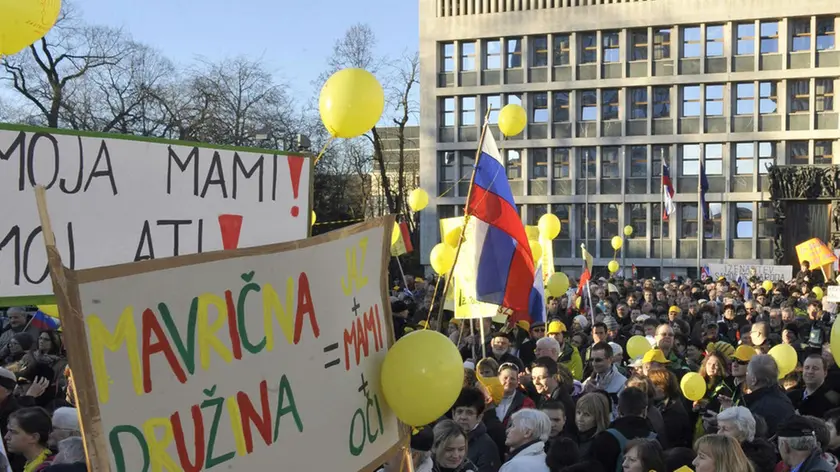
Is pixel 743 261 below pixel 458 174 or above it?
below

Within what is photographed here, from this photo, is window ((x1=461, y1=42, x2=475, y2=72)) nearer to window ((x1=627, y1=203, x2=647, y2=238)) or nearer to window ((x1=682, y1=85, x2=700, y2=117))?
window ((x1=682, y1=85, x2=700, y2=117))

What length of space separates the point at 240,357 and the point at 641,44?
3828cm

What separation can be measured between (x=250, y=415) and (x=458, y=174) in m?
38.4

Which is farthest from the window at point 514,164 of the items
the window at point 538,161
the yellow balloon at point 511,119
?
the yellow balloon at point 511,119

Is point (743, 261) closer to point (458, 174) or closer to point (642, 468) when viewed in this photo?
point (458, 174)

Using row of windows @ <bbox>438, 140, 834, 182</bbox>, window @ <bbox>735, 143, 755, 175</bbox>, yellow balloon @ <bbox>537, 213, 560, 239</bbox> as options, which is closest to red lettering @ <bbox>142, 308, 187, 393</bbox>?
yellow balloon @ <bbox>537, 213, 560, 239</bbox>

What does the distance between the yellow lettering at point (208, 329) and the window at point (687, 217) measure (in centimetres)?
3735

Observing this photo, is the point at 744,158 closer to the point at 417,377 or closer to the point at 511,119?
the point at 511,119

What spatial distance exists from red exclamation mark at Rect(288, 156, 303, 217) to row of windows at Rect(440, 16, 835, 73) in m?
36.1

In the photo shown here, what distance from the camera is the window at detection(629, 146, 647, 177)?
38353mm

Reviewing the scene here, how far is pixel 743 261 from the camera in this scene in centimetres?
3694

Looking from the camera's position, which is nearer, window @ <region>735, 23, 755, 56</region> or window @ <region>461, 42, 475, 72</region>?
window @ <region>735, 23, 755, 56</region>

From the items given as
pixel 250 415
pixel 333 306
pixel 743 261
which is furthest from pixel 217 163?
pixel 743 261

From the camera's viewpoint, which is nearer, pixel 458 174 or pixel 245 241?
pixel 245 241
